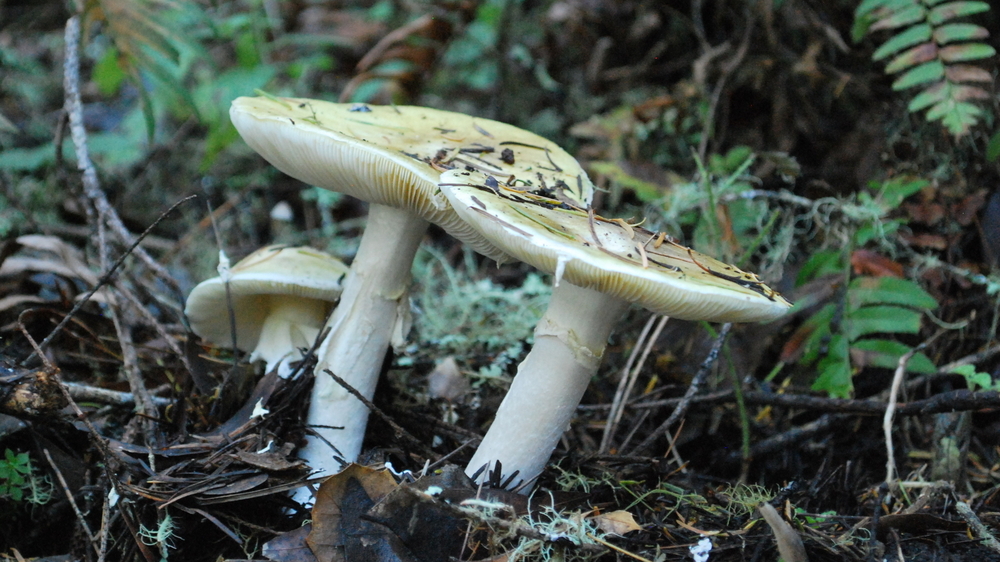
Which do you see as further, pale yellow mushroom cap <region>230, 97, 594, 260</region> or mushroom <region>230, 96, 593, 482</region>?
mushroom <region>230, 96, 593, 482</region>

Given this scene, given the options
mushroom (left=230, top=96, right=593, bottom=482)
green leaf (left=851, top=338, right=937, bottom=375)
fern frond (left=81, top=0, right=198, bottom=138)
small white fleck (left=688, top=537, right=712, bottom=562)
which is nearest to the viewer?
small white fleck (left=688, top=537, right=712, bottom=562)

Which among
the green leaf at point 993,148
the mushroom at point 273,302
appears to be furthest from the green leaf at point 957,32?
the mushroom at point 273,302

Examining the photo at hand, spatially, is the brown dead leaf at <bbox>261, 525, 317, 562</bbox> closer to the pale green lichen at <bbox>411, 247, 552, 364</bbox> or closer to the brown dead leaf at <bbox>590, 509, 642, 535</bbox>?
the brown dead leaf at <bbox>590, 509, 642, 535</bbox>

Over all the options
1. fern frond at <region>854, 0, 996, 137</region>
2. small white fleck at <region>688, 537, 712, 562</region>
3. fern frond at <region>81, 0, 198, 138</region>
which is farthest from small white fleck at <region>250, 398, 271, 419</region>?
fern frond at <region>854, 0, 996, 137</region>

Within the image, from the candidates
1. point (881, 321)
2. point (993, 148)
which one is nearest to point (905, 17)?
point (993, 148)

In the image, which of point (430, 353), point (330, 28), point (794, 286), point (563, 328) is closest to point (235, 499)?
point (563, 328)

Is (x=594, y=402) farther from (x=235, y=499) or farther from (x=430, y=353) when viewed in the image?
(x=235, y=499)

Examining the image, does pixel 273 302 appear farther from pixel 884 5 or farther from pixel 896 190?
pixel 884 5
